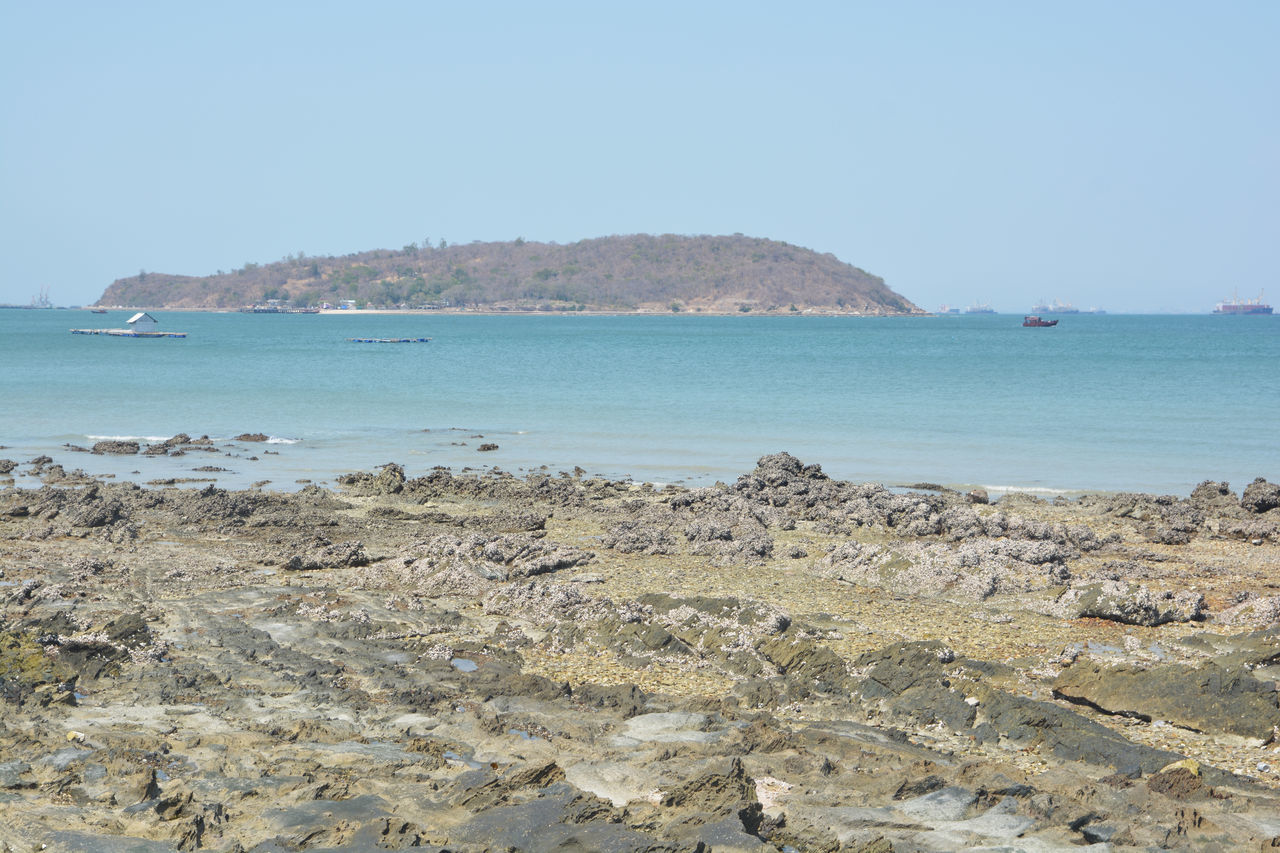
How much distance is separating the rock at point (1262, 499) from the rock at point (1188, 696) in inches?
398

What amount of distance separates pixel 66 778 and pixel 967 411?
1243 inches

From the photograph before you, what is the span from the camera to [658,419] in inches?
1247

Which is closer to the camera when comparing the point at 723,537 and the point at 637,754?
the point at 637,754

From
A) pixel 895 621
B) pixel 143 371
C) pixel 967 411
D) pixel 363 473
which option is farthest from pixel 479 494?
pixel 143 371

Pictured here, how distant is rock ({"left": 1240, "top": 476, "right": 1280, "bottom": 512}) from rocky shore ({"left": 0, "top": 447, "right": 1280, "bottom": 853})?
1923 millimetres

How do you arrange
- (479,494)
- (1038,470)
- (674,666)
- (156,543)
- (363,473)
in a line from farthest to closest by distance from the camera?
(1038,470) → (363,473) → (479,494) → (156,543) → (674,666)

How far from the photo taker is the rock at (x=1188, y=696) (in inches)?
304

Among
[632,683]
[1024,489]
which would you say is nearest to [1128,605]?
[632,683]

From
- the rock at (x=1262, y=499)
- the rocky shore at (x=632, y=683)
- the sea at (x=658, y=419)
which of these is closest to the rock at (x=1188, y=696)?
the rocky shore at (x=632, y=683)

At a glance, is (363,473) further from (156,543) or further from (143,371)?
(143,371)

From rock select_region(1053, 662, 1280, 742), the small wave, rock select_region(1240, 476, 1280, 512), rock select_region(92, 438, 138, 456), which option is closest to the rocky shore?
rock select_region(1053, 662, 1280, 742)

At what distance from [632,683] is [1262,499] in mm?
12925

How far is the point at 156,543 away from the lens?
45.8 feet

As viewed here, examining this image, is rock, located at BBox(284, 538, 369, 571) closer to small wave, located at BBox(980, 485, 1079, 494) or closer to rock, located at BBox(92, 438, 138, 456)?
rock, located at BBox(92, 438, 138, 456)
